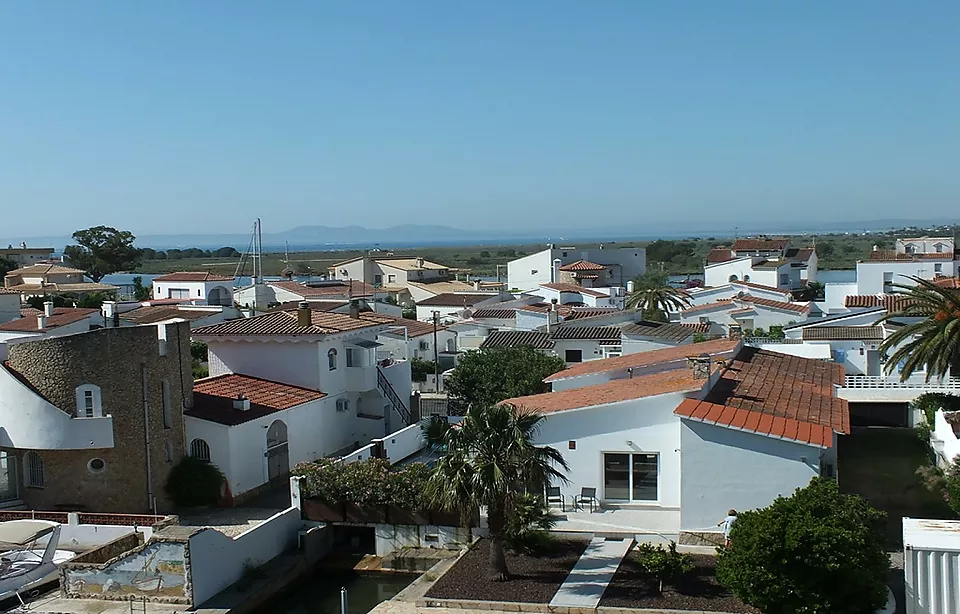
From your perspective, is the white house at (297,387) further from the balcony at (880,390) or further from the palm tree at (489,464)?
the balcony at (880,390)

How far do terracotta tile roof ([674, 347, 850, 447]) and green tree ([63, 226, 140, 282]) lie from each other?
8962 cm

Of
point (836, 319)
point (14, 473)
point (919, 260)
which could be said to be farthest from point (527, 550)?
point (919, 260)

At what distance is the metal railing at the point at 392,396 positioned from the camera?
32.6 m

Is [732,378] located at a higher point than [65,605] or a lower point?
higher

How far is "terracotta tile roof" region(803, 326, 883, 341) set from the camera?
38531mm

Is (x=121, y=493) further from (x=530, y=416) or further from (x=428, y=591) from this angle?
(x=530, y=416)

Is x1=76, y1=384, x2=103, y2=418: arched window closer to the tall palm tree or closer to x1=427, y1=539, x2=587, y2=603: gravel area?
x1=427, y1=539, x2=587, y2=603: gravel area

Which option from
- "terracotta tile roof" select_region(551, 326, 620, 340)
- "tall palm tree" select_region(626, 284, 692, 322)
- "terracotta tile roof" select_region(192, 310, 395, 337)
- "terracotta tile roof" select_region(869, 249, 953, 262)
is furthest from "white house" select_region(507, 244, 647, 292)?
"terracotta tile roof" select_region(192, 310, 395, 337)

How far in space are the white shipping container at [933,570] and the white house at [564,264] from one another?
218ft

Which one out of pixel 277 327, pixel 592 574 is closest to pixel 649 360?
pixel 592 574

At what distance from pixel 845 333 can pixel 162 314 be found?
35916mm

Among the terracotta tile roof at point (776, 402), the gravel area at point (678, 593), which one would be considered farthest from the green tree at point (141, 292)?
the gravel area at point (678, 593)

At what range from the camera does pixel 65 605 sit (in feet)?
60.7

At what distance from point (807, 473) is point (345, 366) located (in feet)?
56.3
